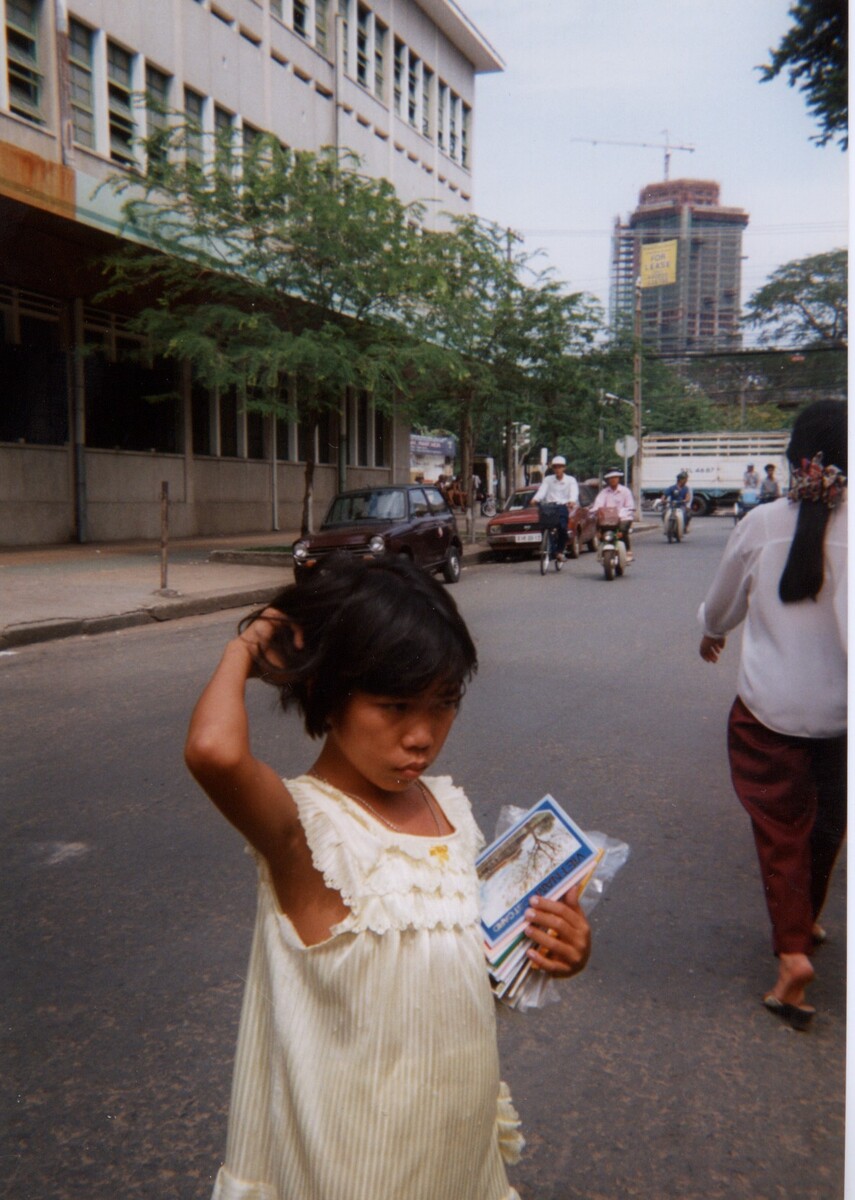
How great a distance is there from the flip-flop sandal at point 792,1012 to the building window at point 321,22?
2408 cm

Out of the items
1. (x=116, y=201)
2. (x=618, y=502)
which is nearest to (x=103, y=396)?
(x=116, y=201)

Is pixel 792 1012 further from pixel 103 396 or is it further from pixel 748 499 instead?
pixel 748 499

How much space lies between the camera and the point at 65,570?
527 inches

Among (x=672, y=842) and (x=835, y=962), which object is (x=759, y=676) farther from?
(x=672, y=842)

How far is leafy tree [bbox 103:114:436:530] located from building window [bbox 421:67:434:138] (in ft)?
5.74

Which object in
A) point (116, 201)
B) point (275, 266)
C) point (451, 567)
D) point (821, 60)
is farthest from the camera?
point (116, 201)

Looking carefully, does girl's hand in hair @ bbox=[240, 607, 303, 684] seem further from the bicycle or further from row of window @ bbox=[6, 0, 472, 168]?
the bicycle

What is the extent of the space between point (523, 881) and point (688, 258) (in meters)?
1.68

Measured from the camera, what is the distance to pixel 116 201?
16609 mm

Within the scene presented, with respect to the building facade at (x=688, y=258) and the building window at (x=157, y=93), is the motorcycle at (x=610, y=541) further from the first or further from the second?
the building facade at (x=688, y=258)

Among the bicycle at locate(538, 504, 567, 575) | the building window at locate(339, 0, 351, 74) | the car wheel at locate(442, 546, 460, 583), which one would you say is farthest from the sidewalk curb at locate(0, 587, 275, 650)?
the building window at locate(339, 0, 351, 74)

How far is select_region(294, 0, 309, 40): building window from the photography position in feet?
75.6

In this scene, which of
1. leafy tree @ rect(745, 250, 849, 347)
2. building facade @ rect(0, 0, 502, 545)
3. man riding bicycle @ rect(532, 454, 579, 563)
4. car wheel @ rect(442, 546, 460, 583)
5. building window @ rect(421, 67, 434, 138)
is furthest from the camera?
building window @ rect(421, 67, 434, 138)

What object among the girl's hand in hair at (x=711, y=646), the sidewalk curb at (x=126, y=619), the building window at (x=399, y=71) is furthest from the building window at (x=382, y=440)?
the girl's hand in hair at (x=711, y=646)
